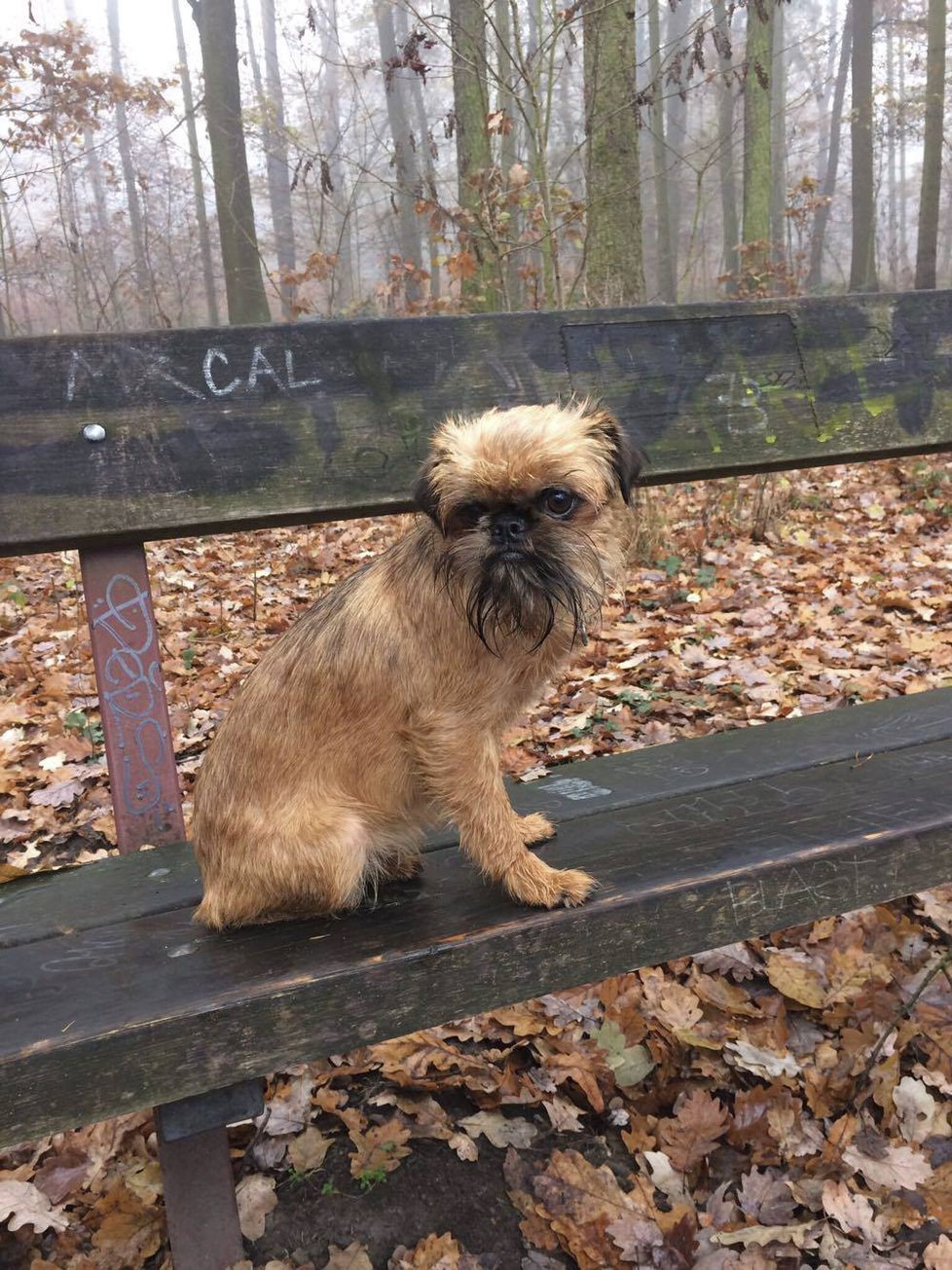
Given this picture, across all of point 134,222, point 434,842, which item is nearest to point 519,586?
point 434,842

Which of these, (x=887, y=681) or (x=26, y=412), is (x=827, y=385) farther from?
(x=26, y=412)

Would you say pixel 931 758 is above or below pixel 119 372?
below

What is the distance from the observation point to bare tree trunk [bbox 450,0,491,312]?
678 cm

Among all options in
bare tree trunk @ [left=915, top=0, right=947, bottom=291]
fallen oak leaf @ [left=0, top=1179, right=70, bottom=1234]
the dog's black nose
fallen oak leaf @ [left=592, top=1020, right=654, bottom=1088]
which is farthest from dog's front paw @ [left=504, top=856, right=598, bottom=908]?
bare tree trunk @ [left=915, top=0, right=947, bottom=291]

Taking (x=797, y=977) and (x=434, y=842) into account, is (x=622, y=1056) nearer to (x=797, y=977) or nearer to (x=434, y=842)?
(x=797, y=977)

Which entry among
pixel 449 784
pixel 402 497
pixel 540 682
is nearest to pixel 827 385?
pixel 402 497

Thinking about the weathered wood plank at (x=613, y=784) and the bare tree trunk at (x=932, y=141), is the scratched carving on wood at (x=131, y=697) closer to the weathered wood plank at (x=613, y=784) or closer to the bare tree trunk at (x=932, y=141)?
the weathered wood plank at (x=613, y=784)

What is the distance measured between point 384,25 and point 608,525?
25916mm

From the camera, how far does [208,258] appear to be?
19.1 m

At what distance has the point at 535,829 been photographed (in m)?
2.23

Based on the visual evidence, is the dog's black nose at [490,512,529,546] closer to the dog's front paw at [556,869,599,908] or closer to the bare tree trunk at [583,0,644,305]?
the dog's front paw at [556,869,599,908]

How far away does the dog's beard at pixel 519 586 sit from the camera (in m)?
1.76

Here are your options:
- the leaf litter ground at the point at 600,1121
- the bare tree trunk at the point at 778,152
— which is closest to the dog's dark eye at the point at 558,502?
the leaf litter ground at the point at 600,1121

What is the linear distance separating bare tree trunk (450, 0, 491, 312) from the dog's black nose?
525 centimetres
